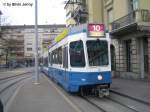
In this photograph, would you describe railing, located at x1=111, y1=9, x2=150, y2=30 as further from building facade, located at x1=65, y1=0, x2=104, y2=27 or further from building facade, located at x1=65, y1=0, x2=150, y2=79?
building facade, located at x1=65, y1=0, x2=104, y2=27

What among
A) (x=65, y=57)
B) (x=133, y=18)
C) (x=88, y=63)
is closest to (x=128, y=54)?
(x=133, y=18)

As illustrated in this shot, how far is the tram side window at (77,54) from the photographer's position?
18.4m

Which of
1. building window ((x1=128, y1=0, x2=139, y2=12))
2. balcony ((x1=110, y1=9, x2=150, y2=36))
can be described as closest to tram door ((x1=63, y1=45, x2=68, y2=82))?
balcony ((x1=110, y1=9, x2=150, y2=36))

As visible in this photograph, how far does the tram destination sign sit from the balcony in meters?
9.17

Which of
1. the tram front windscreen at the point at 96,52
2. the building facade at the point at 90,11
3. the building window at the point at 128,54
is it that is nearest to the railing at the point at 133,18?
the building window at the point at 128,54

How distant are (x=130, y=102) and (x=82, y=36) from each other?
154 inches

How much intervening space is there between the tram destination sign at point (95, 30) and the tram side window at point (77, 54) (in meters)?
0.65

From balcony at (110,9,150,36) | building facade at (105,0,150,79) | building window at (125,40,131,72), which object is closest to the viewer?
balcony at (110,9,150,36)

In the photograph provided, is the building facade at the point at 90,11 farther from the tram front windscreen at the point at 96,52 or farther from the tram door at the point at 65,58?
the tram front windscreen at the point at 96,52

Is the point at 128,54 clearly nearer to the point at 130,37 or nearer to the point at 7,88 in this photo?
the point at 130,37

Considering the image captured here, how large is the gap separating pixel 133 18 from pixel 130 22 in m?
0.44

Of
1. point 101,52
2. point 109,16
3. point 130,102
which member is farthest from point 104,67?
point 109,16

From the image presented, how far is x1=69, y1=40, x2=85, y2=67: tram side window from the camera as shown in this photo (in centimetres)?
1839

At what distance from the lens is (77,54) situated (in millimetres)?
18656
